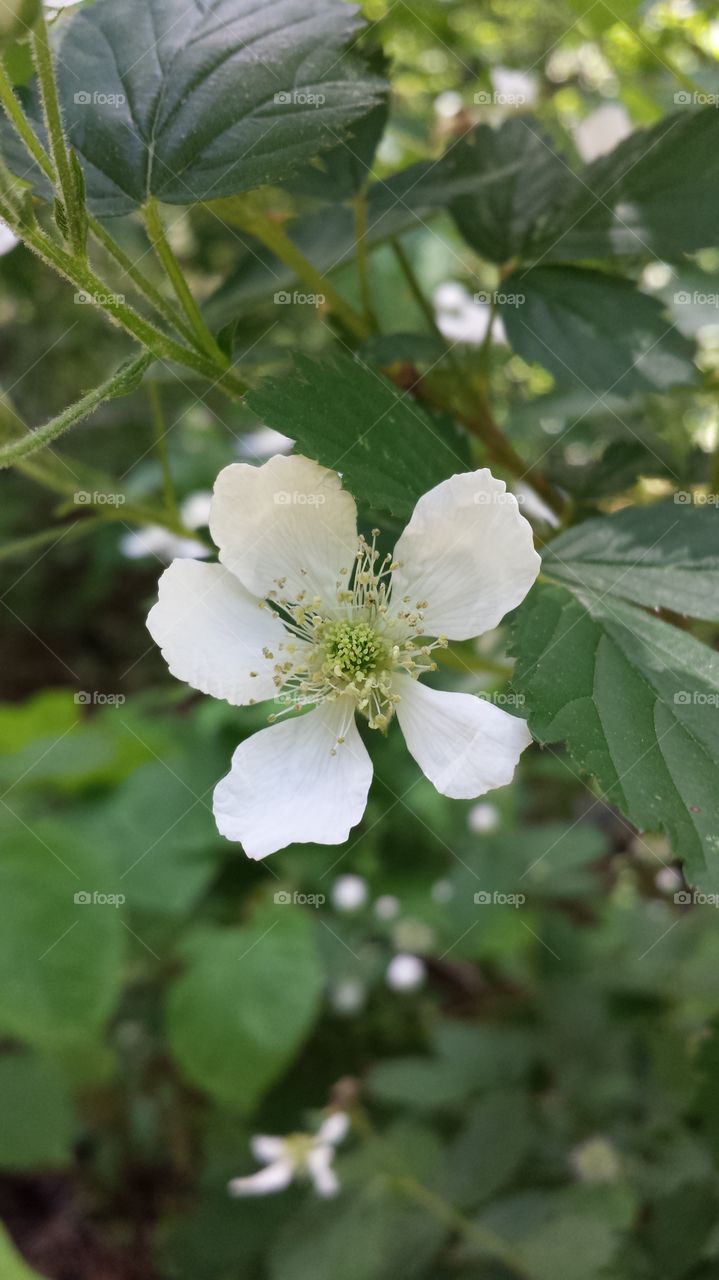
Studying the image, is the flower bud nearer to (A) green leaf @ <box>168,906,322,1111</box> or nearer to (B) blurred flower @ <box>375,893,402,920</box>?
(A) green leaf @ <box>168,906,322,1111</box>

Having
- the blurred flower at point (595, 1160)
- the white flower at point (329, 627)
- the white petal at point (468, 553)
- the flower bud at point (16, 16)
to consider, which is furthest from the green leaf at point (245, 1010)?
the flower bud at point (16, 16)

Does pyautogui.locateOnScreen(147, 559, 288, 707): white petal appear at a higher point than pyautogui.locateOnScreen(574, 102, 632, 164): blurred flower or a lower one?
lower

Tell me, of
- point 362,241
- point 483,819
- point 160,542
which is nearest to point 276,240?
point 362,241

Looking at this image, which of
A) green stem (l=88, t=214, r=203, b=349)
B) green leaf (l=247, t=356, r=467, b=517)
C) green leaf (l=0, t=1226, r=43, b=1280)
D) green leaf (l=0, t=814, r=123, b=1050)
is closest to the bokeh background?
green leaf (l=0, t=814, r=123, b=1050)

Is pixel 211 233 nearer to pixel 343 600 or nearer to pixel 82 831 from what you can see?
pixel 82 831

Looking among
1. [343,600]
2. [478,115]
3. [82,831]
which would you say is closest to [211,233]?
[478,115]

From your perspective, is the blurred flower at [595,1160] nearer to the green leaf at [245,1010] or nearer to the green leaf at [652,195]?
the green leaf at [245,1010]

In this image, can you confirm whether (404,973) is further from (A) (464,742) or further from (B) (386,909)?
(A) (464,742)
